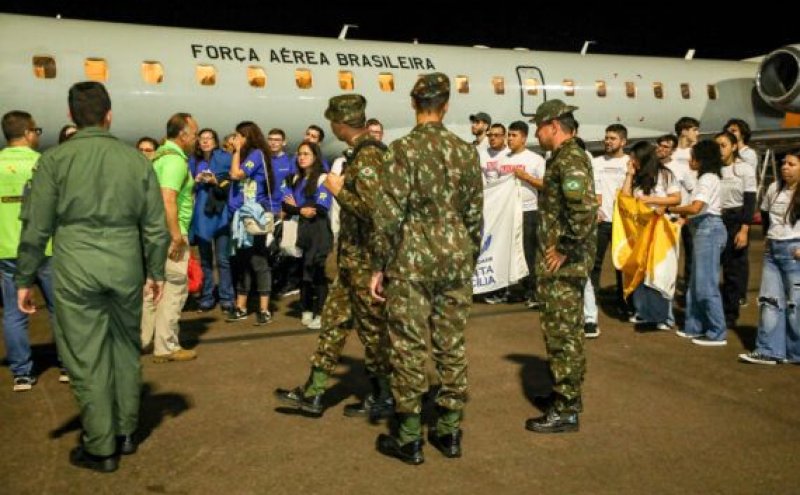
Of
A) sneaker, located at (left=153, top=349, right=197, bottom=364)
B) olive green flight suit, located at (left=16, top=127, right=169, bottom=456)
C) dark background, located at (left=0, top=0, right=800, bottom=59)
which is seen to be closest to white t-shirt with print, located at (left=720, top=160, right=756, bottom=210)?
sneaker, located at (left=153, top=349, right=197, bottom=364)

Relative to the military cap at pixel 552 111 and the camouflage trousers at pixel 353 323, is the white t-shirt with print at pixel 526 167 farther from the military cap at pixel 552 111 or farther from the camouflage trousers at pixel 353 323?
the camouflage trousers at pixel 353 323

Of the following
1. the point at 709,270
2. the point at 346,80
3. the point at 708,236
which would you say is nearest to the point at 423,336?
the point at 709,270

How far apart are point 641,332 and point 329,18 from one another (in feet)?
71.5

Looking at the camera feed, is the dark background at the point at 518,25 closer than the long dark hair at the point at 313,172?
A: No

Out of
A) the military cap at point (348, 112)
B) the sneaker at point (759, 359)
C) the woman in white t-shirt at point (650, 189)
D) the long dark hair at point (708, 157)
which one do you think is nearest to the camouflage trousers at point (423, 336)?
the military cap at point (348, 112)

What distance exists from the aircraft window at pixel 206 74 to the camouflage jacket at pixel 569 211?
1001 cm

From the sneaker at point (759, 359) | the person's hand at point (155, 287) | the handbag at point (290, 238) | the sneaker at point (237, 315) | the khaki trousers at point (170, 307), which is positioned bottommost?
the sneaker at point (237, 315)

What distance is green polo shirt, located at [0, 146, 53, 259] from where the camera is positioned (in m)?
5.20

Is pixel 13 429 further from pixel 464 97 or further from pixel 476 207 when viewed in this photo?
pixel 464 97

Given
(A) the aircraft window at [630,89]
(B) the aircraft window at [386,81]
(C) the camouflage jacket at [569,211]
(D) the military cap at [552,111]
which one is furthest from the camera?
(A) the aircraft window at [630,89]

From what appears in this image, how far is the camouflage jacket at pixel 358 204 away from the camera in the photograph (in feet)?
14.1

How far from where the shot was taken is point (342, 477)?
151 inches

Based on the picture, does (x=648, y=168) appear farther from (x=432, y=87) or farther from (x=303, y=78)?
(x=303, y=78)

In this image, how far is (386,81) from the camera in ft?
50.5
